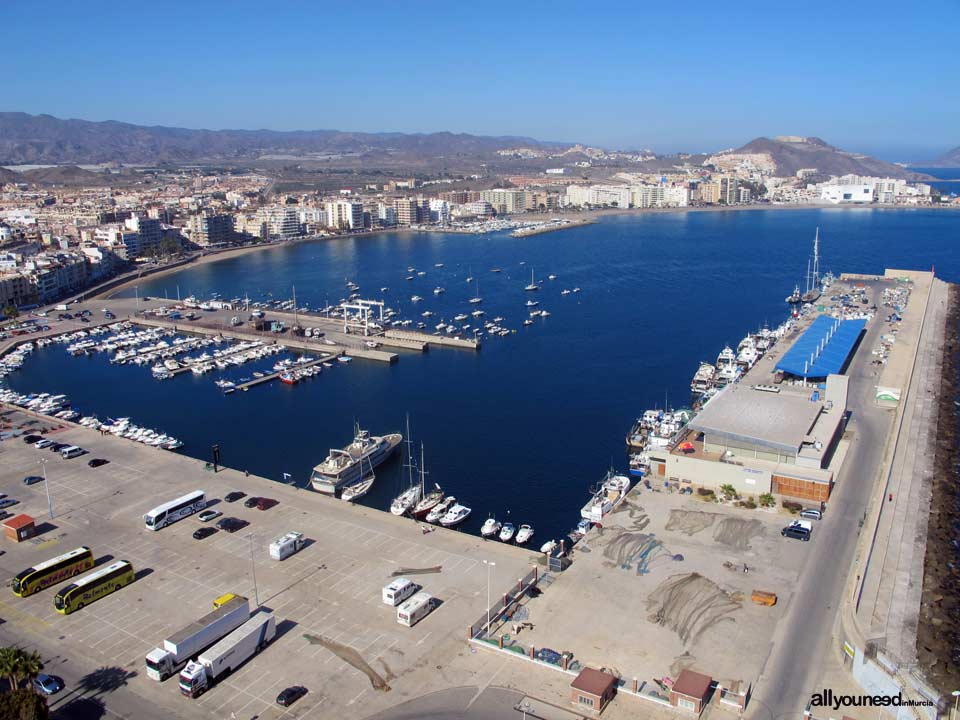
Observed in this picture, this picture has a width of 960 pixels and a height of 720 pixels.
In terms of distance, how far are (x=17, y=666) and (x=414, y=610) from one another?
4.29m

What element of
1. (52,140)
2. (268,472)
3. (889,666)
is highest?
(52,140)

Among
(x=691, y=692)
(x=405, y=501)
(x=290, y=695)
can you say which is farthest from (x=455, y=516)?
(x=691, y=692)

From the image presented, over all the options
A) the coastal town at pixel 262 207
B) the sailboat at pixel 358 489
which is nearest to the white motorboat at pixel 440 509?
the sailboat at pixel 358 489

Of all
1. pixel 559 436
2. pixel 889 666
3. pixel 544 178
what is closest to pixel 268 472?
pixel 559 436

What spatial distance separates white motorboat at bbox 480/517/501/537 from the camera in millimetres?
13094

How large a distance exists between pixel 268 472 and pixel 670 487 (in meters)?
8.30

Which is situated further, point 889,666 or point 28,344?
point 28,344

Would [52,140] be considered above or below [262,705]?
above

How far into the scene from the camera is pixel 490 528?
13.1 m

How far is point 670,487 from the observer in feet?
44.0

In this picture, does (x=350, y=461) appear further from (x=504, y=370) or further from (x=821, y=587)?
(x=504, y=370)

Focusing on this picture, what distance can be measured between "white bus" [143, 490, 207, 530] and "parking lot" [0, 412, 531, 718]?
0.14m

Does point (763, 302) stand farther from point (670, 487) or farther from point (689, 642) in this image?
point (689, 642)

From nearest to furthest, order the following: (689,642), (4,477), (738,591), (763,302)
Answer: (689,642) → (738,591) → (4,477) → (763,302)
